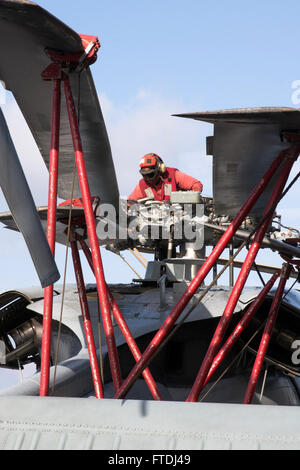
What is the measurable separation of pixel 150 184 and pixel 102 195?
125 inches

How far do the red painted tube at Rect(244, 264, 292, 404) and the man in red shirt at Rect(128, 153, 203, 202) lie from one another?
4.36 meters

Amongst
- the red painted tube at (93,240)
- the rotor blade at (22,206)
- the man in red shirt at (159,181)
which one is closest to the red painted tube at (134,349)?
the red painted tube at (93,240)

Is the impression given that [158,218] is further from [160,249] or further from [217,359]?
[217,359]

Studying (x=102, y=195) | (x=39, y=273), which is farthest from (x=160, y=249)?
(x=39, y=273)

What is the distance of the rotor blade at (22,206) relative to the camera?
4.99m

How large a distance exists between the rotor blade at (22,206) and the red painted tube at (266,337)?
12.0 feet

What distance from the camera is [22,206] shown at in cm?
513

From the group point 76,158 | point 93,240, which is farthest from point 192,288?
point 76,158

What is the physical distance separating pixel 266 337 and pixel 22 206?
4.63 meters

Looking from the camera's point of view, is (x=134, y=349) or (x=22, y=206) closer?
(x=22, y=206)

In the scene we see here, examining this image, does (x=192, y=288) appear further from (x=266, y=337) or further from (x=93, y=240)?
(x=266, y=337)

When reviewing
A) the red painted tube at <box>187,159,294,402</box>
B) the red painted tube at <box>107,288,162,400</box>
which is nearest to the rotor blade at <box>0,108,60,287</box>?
the red painted tube at <box>107,288,162,400</box>

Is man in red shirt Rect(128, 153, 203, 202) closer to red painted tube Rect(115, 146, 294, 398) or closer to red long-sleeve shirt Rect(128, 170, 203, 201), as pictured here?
red long-sleeve shirt Rect(128, 170, 203, 201)

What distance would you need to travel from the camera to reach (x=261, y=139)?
7719 mm
